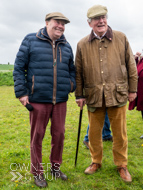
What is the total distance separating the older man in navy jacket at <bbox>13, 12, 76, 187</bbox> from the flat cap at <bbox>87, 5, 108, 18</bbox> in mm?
389

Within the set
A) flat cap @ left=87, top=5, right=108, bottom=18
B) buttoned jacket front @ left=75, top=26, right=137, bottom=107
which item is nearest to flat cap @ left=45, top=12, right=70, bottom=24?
flat cap @ left=87, top=5, right=108, bottom=18

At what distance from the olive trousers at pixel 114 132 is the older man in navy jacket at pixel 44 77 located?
0.60 metres

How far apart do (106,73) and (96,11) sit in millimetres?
932

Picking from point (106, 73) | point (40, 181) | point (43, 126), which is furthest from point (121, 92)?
point (40, 181)

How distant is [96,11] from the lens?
316 centimetres

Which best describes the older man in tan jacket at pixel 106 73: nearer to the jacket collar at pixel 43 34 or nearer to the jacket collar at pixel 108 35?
the jacket collar at pixel 108 35

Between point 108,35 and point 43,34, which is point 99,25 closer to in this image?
point 108,35

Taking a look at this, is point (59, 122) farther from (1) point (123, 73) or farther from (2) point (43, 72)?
(1) point (123, 73)

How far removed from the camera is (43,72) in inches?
119

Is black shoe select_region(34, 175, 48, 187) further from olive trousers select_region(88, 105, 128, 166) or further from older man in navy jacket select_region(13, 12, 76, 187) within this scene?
olive trousers select_region(88, 105, 128, 166)

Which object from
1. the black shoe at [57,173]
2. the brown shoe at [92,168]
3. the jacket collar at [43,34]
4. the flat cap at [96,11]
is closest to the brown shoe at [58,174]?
the black shoe at [57,173]

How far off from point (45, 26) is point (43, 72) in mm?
743

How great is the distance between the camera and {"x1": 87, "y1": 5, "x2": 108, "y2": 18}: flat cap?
3.12 m

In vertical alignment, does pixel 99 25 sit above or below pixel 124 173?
above
